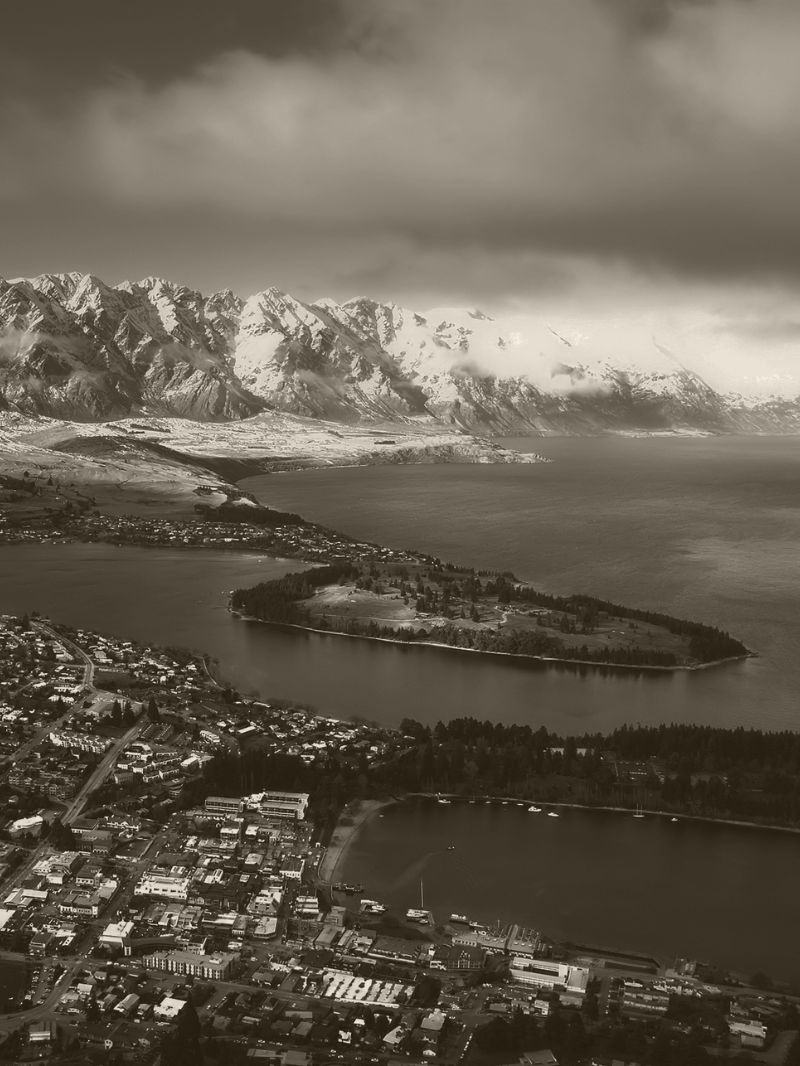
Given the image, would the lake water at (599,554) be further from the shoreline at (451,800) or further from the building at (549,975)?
the building at (549,975)

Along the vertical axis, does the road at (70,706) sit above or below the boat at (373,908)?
above

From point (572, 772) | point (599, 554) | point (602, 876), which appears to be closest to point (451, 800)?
point (572, 772)

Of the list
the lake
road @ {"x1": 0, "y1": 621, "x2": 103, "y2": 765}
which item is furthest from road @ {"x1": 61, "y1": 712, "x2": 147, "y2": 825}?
the lake

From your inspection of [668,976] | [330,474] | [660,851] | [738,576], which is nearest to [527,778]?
[660,851]

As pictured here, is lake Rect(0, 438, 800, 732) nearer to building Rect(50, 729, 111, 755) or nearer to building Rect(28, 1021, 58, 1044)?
building Rect(50, 729, 111, 755)

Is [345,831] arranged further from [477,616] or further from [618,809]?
[477,616]

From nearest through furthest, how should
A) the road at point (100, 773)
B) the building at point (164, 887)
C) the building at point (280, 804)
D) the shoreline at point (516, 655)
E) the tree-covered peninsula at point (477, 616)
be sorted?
the building at point (164, 887) → the road at point (100, 773) → the building at point (280, 804) → the shoreline at point (516, 655) → the tree-covered peninsula at point (477, 616)

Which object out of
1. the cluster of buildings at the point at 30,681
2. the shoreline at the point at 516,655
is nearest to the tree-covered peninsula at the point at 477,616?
the shoreline at the point at 516,655
